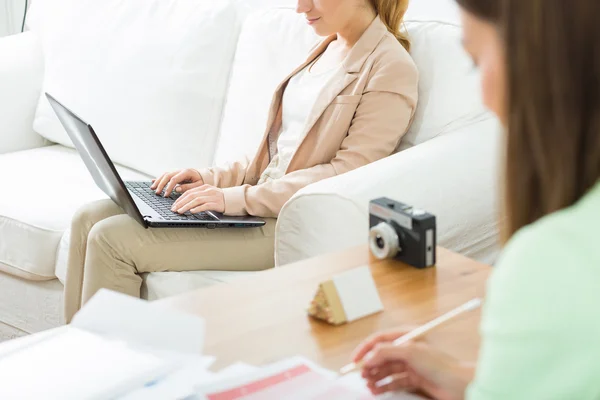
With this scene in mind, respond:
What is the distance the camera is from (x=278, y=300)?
1.19m

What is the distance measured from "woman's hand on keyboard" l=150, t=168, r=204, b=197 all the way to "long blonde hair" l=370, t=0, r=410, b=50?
589 millimetres

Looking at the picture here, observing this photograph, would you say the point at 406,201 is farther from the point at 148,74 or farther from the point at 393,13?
the point at 148,74

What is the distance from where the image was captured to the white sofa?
65.9 inches

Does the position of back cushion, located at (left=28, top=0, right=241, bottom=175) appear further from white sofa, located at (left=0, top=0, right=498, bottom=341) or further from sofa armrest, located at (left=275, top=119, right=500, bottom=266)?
sofa armrest, located at (left=275, top=119, right=500, bottom=266)

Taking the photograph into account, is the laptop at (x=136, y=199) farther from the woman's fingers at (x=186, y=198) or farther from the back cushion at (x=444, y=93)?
the back cushion at (x=444, y=93)

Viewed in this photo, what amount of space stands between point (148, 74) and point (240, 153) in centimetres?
45

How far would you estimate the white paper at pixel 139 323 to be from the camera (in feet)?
3.22

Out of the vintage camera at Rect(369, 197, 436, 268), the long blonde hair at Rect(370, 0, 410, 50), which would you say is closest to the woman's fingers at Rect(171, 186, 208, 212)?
the long blonde hair at Rect(370, 0, 410, 50)

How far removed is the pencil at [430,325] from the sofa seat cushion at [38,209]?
4.23 feet

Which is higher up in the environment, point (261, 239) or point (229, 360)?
point (229, 360)

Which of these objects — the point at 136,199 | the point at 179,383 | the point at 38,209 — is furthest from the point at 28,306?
the point at 179,383

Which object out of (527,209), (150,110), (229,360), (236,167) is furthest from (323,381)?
(150,110)

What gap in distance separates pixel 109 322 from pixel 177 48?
1681 millimetres

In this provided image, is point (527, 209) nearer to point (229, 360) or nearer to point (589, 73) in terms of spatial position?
point (589, 73)
